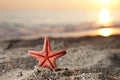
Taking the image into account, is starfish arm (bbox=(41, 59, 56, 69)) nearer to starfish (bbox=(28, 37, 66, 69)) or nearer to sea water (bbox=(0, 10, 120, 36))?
starfish (bbox=(28, 37, 66, 69))

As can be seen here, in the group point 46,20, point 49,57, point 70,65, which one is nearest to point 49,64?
point 49,57

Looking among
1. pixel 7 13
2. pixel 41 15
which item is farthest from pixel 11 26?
pixel 41 15

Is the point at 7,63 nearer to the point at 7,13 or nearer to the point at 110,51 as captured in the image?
the point at 110,51

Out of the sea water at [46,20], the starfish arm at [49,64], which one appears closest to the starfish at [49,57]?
the starfish arm at [49,64]

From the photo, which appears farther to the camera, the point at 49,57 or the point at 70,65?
the point at 70,65

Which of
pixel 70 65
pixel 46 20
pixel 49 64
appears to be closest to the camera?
pixel 49 64

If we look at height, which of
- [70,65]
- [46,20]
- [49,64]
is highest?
[46,20]

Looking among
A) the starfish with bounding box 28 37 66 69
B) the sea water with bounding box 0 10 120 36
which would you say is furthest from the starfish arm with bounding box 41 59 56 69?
the sea water with bounding box 0 10 120 36

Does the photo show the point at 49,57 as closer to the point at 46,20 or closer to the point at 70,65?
the point at 70,65

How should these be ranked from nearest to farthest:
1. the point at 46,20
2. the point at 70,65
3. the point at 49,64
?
the point at 49,64, the point at 70,65, the point at 46,20

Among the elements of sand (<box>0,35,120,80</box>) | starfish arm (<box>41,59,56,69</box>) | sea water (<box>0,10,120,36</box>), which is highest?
sea water (<box>0,10,120,36</box>)

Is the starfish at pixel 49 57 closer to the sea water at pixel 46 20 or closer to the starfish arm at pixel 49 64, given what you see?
the starfish arm at pixel 49 64
